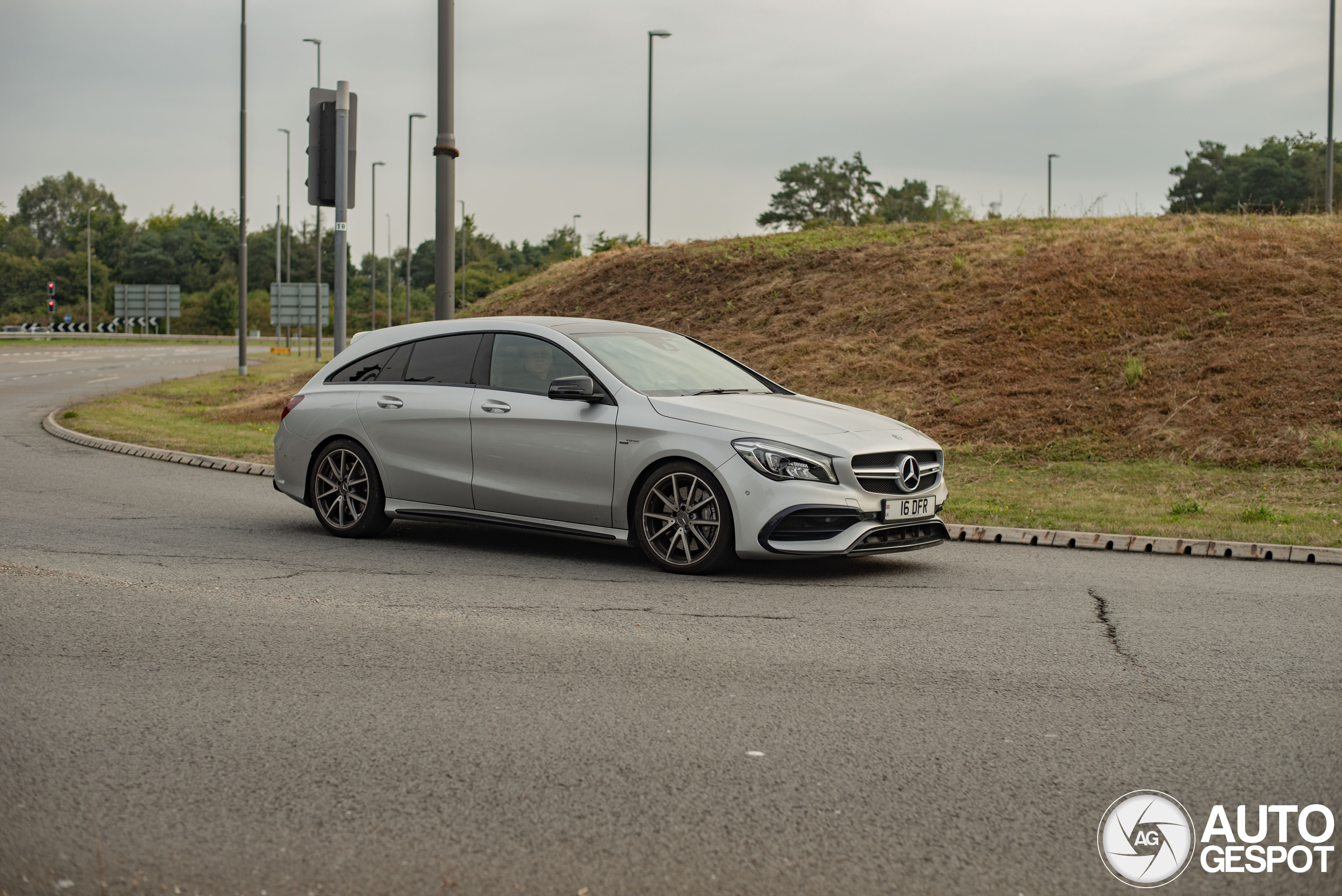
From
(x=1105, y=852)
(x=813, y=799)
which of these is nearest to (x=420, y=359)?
(x=813, y=799)

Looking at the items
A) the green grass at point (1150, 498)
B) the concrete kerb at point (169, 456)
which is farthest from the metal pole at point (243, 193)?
the green grass at point (1150, 498)

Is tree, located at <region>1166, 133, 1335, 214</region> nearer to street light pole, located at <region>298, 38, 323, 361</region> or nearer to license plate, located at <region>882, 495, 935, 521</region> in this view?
street light pole, located at <region>298, 38, 323, 361</region>

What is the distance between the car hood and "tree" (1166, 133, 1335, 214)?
6943 cm

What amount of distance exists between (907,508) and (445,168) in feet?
23.0

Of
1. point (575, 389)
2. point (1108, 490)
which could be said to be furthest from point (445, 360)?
point (1108, 490)

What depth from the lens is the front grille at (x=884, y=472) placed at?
799 centimetres

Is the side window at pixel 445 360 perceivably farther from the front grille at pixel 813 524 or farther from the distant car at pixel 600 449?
the front grille at pixel 813 524

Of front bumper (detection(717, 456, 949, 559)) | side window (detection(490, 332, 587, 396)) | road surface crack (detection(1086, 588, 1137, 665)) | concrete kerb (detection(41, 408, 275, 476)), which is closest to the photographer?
road surface crack (detection(1086, 588, 1137, 665))

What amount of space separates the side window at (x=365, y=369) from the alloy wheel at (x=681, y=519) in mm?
2862

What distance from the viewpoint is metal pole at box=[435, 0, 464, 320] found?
42.1 ft

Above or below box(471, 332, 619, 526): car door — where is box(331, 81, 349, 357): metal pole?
above

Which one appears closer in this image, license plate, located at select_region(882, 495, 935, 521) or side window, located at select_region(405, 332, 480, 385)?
license plate, located at select_region(882, 495, 935, 521)

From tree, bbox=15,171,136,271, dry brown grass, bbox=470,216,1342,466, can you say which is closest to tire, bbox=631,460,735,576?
dry brown grass, bbox=470,216,1342,466

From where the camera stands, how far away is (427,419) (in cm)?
934
